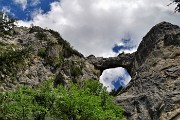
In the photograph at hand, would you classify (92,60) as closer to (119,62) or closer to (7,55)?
(119,62)

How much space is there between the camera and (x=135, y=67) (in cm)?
8381

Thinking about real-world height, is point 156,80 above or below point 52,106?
above

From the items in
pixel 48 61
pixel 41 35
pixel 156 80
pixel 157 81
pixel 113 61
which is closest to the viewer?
pixel 157 81

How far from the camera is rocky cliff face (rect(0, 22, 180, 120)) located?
6053 centimetres

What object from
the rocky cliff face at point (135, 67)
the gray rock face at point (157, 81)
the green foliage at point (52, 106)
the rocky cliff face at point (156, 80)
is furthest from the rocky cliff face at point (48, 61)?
the green foliage at point (52, 106)

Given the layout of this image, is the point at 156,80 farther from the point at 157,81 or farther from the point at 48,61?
the point at 48,61

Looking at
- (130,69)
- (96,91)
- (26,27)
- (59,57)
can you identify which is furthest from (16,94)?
(26,27)

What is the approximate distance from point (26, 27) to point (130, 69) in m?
33.5

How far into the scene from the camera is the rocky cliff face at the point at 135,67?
6053 cm

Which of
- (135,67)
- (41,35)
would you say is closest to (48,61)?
(41,35)

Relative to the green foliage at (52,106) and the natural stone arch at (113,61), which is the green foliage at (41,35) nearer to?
the natural stone arch at (113,61)

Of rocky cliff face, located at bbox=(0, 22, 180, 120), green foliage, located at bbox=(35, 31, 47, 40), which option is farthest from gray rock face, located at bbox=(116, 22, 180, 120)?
green foliage, located at bbox=(35, 31, 47, 40)

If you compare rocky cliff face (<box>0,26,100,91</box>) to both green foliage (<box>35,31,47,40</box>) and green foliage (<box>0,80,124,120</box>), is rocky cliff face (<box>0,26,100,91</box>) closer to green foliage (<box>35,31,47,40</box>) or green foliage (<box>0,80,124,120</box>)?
green foliage (<box>35,31,47,40</box>)

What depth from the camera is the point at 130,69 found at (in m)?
93.8
